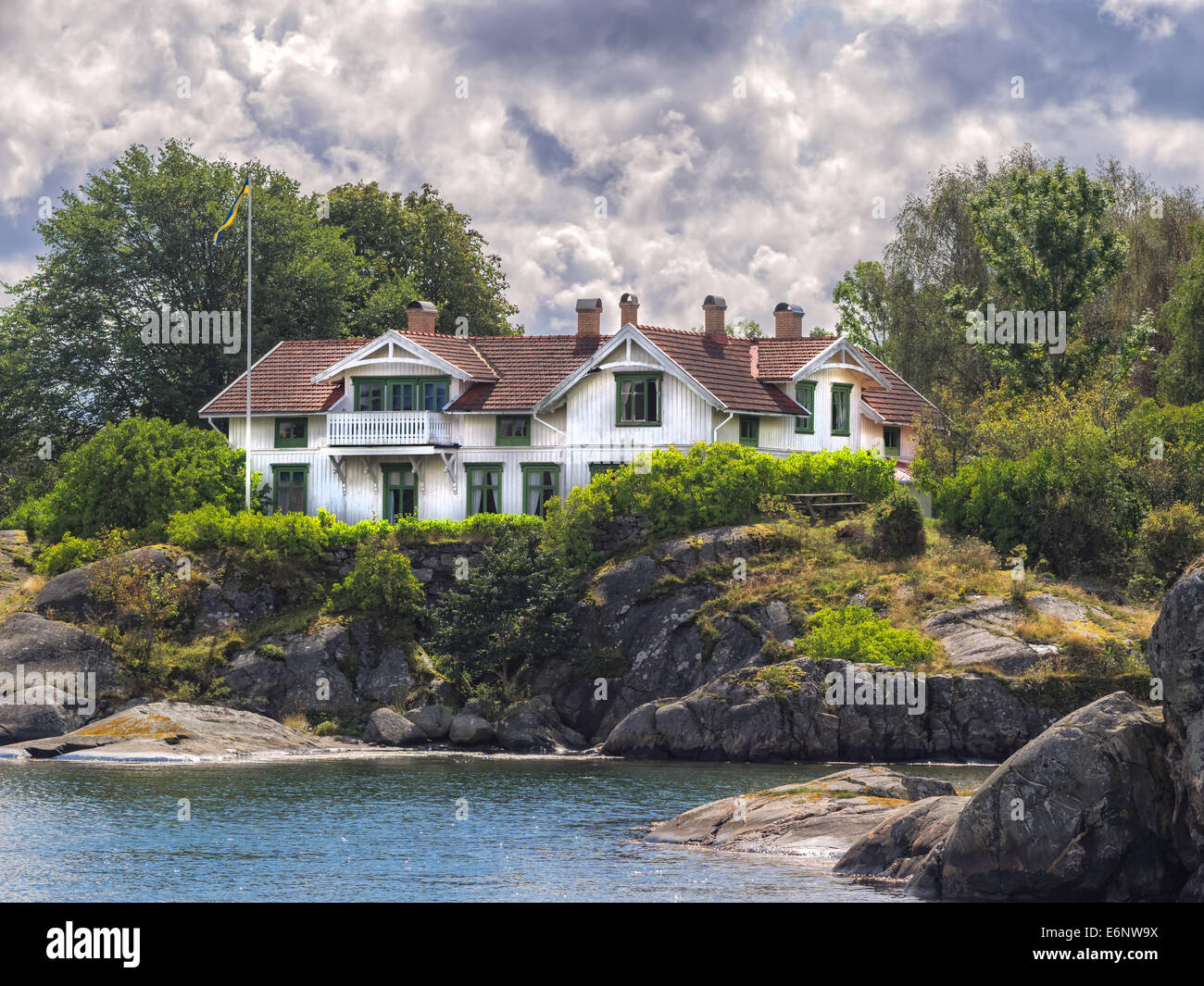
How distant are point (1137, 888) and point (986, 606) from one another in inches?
1010

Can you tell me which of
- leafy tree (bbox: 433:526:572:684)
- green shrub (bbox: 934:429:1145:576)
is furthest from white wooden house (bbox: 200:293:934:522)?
green shrub (bbox: 934:429:1145:576)

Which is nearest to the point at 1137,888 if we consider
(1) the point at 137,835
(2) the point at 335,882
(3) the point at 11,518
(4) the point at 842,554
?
(2) the point at 335,882

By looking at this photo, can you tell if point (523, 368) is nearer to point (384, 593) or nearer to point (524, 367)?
point (524, 367)

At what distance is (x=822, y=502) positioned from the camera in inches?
2245

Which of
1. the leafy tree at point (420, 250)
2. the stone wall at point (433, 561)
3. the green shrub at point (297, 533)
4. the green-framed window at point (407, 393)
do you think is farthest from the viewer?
the leafy tree at point (420, 250)

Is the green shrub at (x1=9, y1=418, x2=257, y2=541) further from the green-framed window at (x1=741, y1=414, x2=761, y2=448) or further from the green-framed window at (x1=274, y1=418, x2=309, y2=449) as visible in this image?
the green-framed window at (x1=741, y1=414, x2=761, y2=448)

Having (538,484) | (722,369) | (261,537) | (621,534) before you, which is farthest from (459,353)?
(621,534)

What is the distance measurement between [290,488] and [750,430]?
59.7 feet

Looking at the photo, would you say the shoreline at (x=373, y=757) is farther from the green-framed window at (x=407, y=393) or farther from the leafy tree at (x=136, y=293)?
the leafy tree at (x=136, y=293)

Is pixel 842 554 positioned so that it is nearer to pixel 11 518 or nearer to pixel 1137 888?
pixel 1137 888

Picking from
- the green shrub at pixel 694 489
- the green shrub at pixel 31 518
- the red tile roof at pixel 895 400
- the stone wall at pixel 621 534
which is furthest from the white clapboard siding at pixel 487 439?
the green shrub at pixel 31 518

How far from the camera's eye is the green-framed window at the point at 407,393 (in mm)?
62781

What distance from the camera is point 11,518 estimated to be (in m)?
66.0

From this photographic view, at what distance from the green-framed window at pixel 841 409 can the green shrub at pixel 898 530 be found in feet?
34.9
